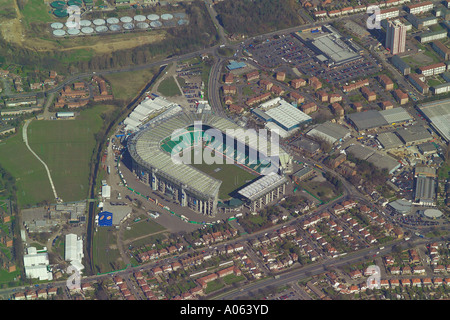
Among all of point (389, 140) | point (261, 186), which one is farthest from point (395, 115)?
point (261, 186)

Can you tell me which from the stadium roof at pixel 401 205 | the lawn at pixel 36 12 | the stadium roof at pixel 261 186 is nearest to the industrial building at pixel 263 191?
the stadium roof at pixel 261 186

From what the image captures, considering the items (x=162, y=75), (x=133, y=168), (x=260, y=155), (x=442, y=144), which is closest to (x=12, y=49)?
(x=162, y=75)

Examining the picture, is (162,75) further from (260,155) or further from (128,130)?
(260,155)

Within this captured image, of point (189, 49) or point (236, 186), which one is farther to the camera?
point (189, 49)

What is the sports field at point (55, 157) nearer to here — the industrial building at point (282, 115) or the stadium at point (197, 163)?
the stadium at point (197, 163)

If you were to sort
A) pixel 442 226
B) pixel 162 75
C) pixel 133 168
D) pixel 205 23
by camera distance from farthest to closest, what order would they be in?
pixel 205 23 < pixel 162 75 < pixel 133 168 < pixel 442 226

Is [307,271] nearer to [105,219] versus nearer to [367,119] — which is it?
[105,219]
